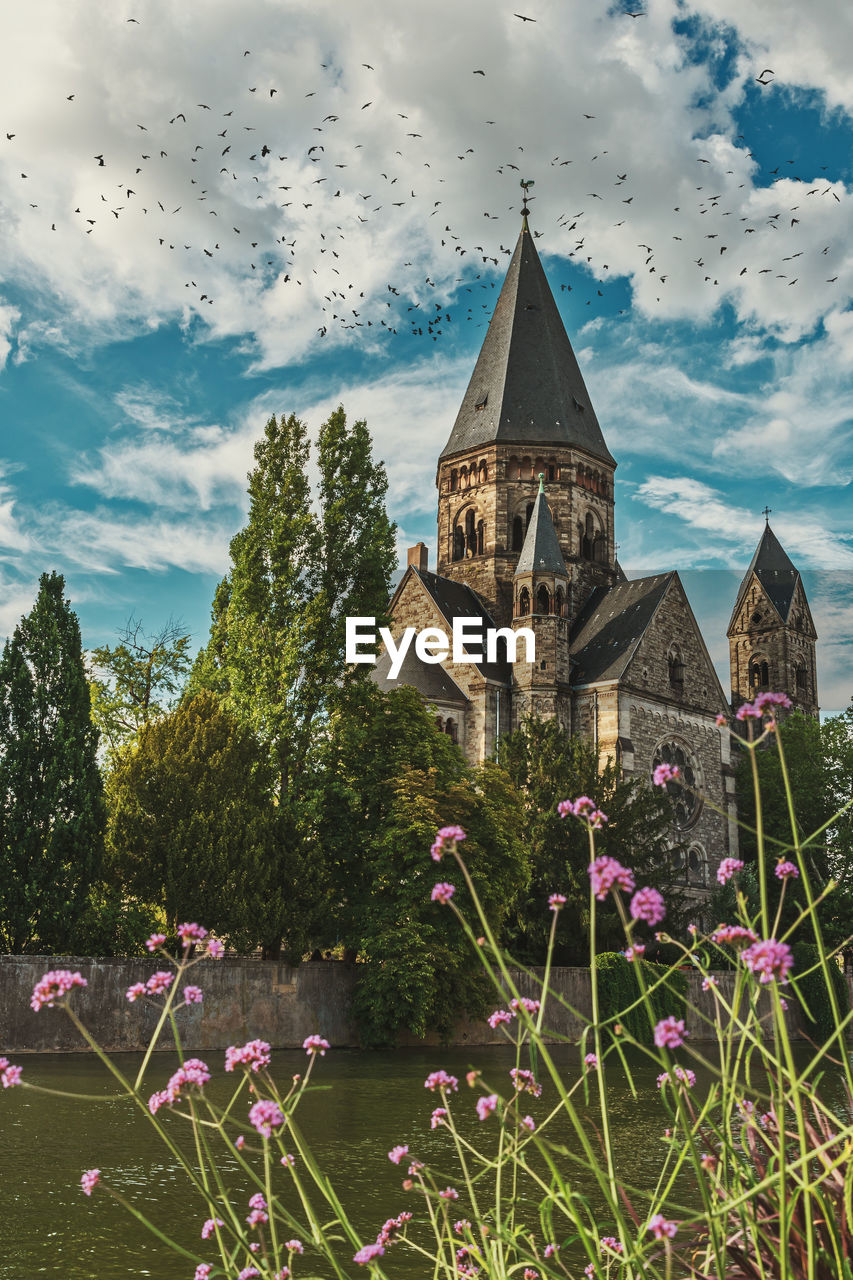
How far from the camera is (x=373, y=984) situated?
2389 centimetres

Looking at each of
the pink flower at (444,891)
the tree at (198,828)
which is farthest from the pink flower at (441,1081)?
the tree at (198,828)

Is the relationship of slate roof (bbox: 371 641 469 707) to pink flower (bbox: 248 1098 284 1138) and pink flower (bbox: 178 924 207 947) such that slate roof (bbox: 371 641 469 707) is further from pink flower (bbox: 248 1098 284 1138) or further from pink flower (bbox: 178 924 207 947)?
pink flower (bbox: 248 1098 284 1138)

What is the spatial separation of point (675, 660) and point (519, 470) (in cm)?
1068

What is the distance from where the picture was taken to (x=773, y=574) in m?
65.7

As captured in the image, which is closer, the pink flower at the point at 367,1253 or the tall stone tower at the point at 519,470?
the pink flower at the point at 367,1253

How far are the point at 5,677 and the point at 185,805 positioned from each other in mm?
4816

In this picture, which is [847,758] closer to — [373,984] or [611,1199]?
[373,984]

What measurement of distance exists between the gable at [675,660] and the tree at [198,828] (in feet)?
72.8

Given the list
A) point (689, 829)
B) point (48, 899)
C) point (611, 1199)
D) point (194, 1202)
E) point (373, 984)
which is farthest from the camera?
point (689, 829)

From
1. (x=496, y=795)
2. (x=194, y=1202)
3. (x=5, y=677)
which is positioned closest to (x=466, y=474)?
(x=496, y=795)

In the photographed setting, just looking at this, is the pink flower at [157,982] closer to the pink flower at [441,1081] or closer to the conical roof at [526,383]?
the pink flower at [441,1081]

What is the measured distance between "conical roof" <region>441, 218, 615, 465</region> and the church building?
0.25ft

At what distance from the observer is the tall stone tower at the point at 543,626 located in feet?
144

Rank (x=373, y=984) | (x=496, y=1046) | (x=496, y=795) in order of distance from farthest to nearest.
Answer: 1. (x=496, y=795)
2. (x=496, y=1046)
3. (x=373, y=984)
